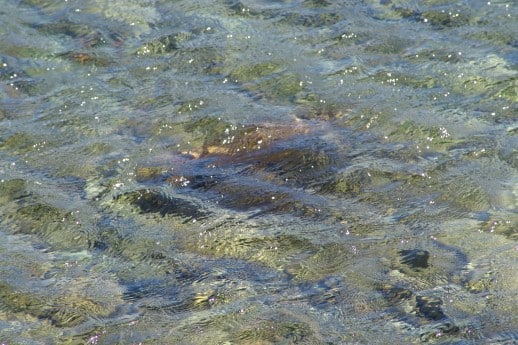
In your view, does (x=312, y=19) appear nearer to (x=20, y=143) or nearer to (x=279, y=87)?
(x=279, y=87)

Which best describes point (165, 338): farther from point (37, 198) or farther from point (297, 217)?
point (37, 198)

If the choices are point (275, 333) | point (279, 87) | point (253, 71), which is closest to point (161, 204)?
point (275, 333)

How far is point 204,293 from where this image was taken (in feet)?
14.0

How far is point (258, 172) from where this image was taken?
5.45 m

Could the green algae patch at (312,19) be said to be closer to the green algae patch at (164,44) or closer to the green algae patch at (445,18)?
the green algae patch at (445,18)

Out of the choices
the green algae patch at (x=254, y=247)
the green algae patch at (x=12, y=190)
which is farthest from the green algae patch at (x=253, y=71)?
the green algae patch at (x=254, y=247)

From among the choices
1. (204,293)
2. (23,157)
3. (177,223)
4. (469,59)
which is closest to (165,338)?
(204,293)

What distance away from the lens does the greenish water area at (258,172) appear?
412 cm

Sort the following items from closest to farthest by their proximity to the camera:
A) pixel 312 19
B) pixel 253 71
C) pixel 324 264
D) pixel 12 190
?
pixel 324 264, pixel 12 190, pixel 253 71, pixel 312 19

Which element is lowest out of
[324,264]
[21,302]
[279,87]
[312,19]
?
[21,302]

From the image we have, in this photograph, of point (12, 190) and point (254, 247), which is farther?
point (12, 190)

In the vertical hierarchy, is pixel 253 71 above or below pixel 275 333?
above

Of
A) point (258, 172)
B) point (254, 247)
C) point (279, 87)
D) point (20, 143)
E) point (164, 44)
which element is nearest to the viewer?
point (254, 247)

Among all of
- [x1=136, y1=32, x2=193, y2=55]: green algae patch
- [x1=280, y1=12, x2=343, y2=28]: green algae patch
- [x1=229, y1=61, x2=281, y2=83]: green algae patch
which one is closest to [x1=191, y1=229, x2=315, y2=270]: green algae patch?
[x1=229, y1=61, x2=281, y2=83]: green algae patch
